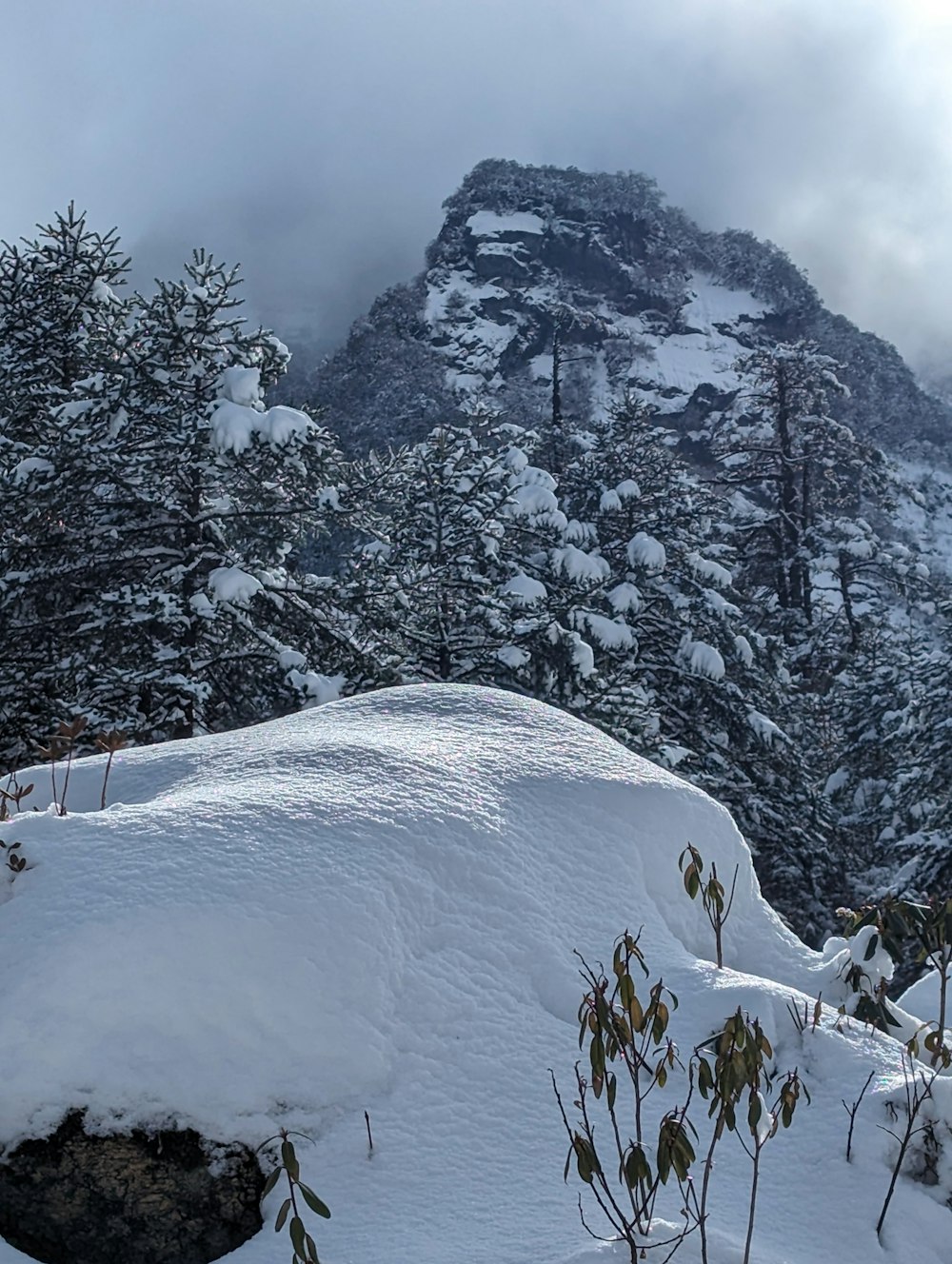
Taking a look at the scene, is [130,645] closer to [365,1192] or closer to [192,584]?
[192,584]

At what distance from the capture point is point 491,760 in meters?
4.14

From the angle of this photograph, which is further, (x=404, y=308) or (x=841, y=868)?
(x=404, y=308)

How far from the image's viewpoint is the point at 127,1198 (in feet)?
8.34

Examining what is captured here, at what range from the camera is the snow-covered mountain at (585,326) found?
75.8 m

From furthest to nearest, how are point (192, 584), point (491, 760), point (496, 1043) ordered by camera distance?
point (192, 584), point (491, 760), point (496, 1043)

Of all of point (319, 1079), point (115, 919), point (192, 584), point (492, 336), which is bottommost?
point (319, 1079)

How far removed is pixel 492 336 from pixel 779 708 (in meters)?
80.2

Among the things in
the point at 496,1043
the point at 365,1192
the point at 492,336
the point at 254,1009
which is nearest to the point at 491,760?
the point at 496,1043

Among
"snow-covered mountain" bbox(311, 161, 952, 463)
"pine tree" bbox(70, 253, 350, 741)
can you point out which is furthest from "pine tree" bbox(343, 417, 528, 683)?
"snow-covered mountain" bbox(311, 161, 952, 463)

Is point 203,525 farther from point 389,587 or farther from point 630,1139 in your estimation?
point 630,1139

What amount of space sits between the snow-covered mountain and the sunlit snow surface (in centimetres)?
5486

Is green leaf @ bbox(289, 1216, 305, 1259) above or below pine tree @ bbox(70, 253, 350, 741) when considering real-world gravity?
below

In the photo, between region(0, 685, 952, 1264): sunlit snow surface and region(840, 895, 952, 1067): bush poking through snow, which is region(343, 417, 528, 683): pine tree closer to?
region(0, 685, 952, 1264): sunlit snow surface

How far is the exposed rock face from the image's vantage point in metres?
2.53
